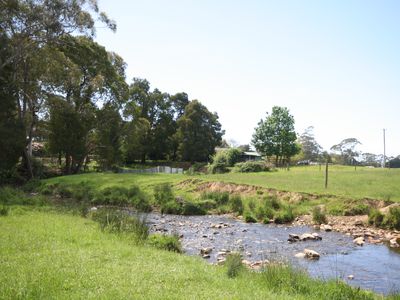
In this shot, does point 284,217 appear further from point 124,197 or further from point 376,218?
point 124,197

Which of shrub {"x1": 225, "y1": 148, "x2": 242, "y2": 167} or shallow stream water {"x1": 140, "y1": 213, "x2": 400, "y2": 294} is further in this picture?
shrub {"x1": 225, "y1": 148, "x2": 242, "y2": 167}

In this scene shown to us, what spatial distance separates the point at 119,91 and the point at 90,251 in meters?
51.3

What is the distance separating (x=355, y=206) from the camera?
26.2 metres

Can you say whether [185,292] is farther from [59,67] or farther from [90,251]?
[59,67]

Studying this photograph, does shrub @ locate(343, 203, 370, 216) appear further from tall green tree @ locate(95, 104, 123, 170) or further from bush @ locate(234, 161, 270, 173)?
tall green tree @ locate(95, 104, 123, 170)

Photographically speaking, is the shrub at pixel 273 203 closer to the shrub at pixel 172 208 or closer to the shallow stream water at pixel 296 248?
the shallow stream water at pixel 296 248

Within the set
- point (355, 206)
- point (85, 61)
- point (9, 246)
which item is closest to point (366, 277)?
point (9, 246)

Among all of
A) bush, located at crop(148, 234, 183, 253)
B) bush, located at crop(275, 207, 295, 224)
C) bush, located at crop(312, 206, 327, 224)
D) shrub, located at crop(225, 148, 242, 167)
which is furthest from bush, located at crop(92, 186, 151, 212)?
shrub, located at crop(225, 148, 242, 167)

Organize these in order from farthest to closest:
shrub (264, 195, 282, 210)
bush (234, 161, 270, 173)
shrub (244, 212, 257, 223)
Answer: bush (234, 161, 270, 173) < shrub (264, 195, 282, 210) < shrub (244, 212, 257, 223)

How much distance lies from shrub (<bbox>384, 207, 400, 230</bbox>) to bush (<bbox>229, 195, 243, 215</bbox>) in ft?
31.7

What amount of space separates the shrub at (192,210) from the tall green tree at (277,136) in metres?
61.6

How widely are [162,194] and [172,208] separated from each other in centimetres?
362

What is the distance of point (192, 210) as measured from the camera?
98.1ft

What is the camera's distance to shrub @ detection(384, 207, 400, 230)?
2203cm
